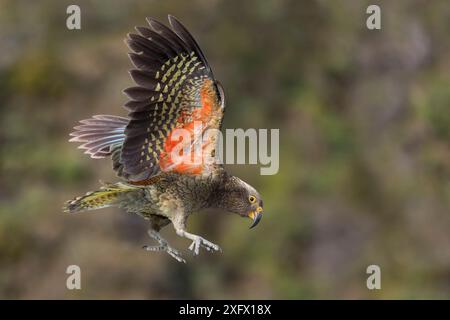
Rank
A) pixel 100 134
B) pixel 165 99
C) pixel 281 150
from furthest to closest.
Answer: pixel 281 150, pixel 100 134, pixel 165 99

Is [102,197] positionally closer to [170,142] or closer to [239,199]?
[170,142]

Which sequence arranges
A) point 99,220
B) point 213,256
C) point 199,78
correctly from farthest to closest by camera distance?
point 213,256, point 99,220, point 199,78

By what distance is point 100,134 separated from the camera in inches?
360

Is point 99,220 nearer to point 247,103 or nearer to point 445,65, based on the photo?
point 247,103

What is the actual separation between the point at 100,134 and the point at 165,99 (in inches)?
65.6

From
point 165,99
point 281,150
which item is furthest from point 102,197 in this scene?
point 281,150

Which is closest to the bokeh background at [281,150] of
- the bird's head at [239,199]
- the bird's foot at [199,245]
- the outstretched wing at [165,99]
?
the bird's head at [239,199]

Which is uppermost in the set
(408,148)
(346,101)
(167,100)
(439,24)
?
(439,24)

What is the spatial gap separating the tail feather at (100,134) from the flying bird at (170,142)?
27.9 inches

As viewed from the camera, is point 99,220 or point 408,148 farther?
point 408,148

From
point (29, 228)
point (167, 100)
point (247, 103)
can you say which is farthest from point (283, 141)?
point (167, 100)

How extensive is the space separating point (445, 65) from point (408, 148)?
2.49 metres

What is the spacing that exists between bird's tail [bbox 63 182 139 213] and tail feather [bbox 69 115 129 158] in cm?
71

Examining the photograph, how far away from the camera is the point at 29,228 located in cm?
1997
